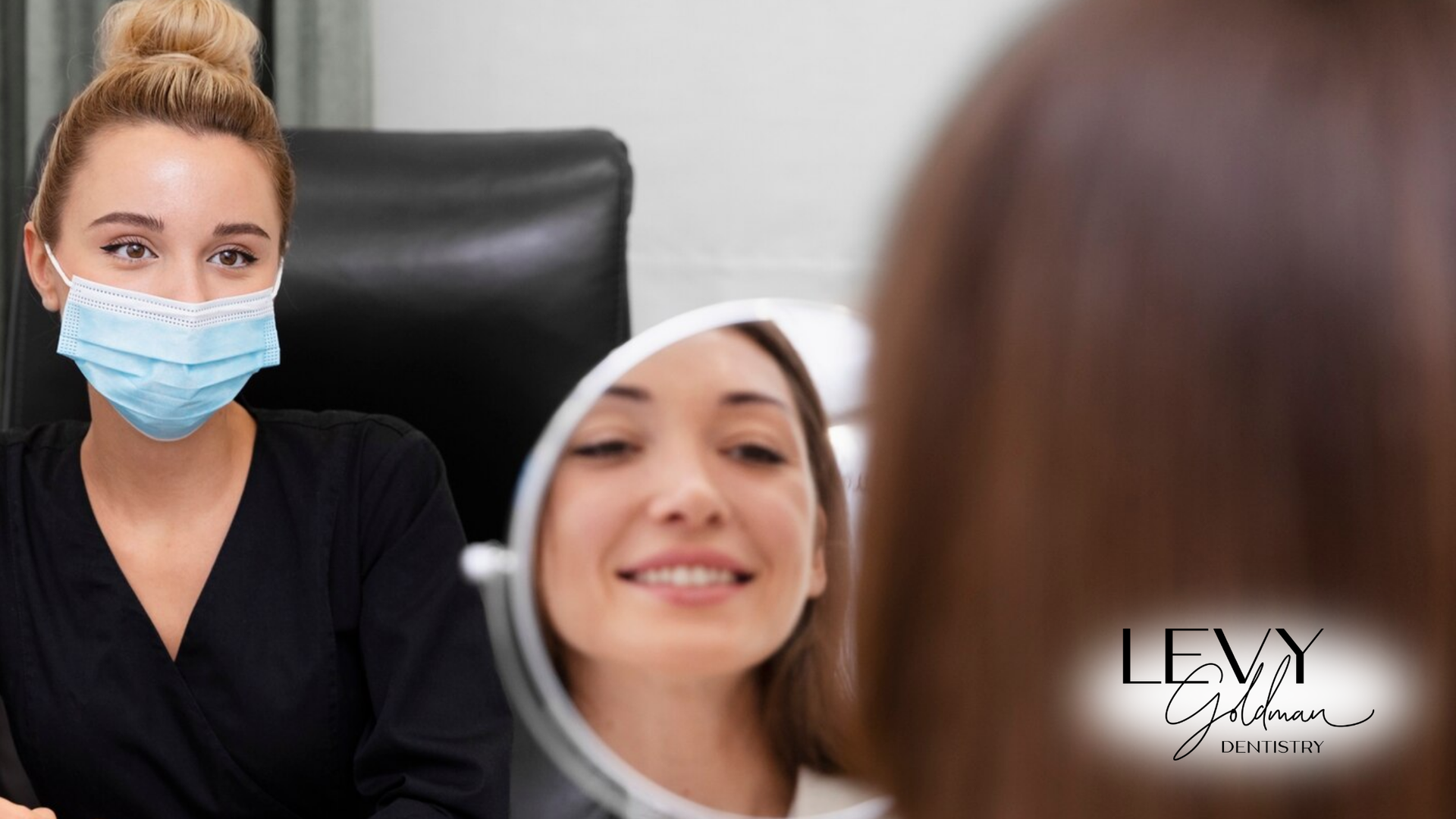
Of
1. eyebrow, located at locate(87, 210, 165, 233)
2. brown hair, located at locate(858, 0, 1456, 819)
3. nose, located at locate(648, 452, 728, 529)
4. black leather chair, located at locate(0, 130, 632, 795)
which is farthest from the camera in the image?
black leather chair, located at locate(0, 130, 632, 795)

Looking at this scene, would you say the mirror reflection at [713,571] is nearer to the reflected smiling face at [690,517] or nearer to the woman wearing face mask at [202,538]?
the reflected smiling face at [690,517]

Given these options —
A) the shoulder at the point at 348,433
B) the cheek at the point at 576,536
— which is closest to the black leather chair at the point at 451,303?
the shoulder at the point at 348,433

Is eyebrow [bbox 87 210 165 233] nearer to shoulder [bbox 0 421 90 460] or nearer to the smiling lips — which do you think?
shoulder [bbox 0 421 90 460]

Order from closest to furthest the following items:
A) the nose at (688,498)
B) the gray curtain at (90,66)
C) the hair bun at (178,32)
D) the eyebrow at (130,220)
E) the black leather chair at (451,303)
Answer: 1. the nose at (688,498)
2. the eyebrow at (130,220)
3. the hair bun at (178,32)
4. the black leather chair at (451,303)
5. the gray curtain at (90,66)

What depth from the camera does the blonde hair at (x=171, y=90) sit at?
1.13 meters

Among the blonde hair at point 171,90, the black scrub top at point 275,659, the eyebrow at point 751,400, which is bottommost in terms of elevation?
the black scrub top at point 275,659

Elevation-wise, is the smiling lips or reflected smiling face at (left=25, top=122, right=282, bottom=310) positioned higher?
reflected smiling face at (left=25, top=122, right=282, bottom=310)

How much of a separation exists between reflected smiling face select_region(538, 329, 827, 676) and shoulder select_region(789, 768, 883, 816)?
0.06 meters

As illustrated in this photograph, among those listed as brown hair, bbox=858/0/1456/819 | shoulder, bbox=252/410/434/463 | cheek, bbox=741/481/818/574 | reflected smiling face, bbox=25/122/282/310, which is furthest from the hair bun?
brown hair, bbox=858/0/1456/819

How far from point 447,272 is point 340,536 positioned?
0.27m

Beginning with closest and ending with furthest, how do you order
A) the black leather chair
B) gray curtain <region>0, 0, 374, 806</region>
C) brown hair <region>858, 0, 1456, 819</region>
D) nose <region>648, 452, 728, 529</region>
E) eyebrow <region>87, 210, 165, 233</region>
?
brown hair <region>858, 0, 1456, 819</region> → nose <region>648, 452, 728, 529</region> → eyebrow <region>87, 210, 165, 233</region> → the black leather chair → gray curtain <region>0, 0, 374, 806</region>

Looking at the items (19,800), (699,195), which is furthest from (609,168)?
(19,800)

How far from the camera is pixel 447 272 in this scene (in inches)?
51.6

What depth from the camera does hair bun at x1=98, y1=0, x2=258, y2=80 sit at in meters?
1.20
